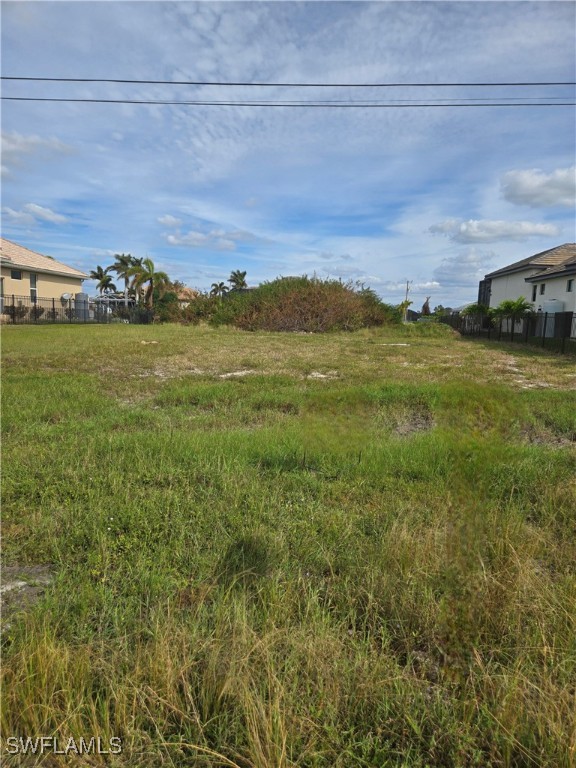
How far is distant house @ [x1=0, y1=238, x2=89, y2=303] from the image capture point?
1261 inches

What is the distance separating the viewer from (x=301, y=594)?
2236 mm

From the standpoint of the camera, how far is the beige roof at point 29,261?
105 feet

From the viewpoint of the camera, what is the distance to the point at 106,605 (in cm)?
211

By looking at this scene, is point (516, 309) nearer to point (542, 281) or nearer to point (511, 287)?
point (542, 281)

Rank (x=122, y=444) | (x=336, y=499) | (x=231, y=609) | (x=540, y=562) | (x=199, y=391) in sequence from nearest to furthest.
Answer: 1. (x=231, y=609)
2. (x=540, y=562)
3. (x=336, y=499)
4. (x=122, y=444)
5. (x=199, y=391)

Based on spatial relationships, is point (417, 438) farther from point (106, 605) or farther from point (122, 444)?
point (106, 605)

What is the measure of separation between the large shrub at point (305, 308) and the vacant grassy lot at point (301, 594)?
23863 millimetres

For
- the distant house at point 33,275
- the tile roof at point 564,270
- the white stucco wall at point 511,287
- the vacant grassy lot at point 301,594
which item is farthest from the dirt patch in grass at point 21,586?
the distant house at point 33,275

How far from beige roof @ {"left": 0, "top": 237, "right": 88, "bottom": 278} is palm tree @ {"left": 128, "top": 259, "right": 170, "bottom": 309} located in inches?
191

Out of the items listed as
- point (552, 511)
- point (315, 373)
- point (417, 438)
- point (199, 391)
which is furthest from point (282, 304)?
point (552, 511)

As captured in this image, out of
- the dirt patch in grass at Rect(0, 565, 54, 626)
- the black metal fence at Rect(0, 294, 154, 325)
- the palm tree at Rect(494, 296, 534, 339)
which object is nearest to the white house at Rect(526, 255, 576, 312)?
the palm tree at Rect(494, 296, 534, 339)

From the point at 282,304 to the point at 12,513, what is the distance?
26.4 metres

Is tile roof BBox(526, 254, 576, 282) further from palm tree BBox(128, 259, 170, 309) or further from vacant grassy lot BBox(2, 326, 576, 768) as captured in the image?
palm tree BBox(128, 259, 170, 309)

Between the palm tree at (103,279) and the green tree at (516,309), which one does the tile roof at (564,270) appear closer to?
the green tree at (516,309)
